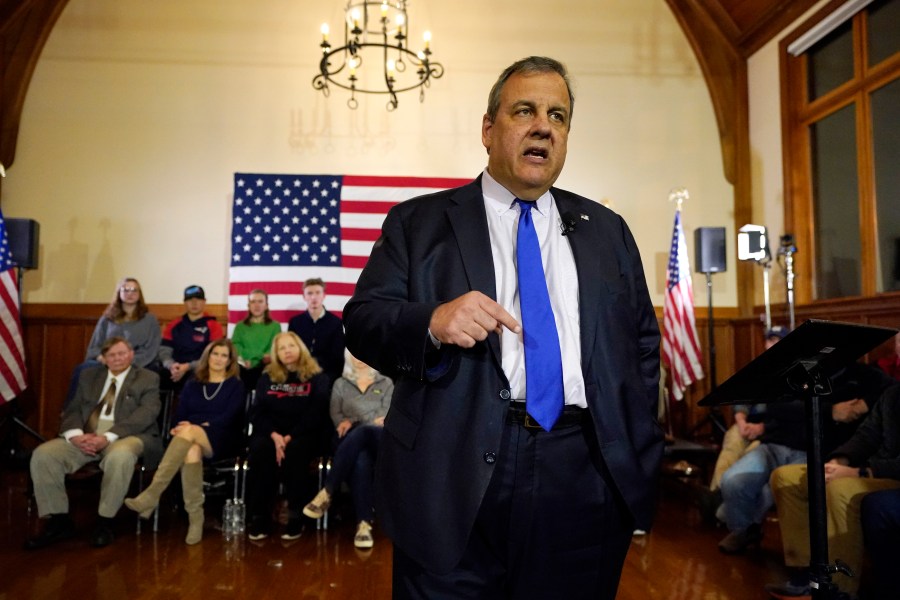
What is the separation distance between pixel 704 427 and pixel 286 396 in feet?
14.1

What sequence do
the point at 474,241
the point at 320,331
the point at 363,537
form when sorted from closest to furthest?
the point at 474,241
the point at 363,537
the point at 320,331

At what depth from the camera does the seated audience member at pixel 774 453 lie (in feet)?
13.1

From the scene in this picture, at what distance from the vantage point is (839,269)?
604 cm

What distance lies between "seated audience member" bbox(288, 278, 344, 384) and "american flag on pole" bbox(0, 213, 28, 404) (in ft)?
7.30

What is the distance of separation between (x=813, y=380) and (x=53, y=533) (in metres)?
4.22

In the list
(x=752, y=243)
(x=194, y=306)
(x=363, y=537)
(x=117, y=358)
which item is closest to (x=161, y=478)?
(x=117, y=358)

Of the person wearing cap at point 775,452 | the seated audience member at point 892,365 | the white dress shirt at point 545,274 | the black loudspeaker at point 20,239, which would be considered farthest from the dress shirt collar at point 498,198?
the black loudspeaker at point 20,239

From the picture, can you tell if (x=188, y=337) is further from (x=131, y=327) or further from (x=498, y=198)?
(x=498, y=198)

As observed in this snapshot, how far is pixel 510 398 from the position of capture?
129 cm

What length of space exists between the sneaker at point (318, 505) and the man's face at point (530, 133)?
355 centimetres

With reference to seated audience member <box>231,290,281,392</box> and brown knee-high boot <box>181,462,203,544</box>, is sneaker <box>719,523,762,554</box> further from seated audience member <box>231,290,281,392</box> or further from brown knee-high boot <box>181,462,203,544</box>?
seated audience member <box>231,290,281,392</box>

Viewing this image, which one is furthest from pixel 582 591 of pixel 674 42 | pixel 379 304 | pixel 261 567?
pixel 674 42

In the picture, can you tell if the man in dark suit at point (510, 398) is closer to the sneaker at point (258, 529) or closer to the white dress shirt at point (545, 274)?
the white dress shirt at point (545, 274)

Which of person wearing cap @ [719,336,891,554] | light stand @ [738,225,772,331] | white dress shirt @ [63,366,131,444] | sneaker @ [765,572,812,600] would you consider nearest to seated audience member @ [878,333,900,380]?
person wearing cap @ [719,336,891,554]
